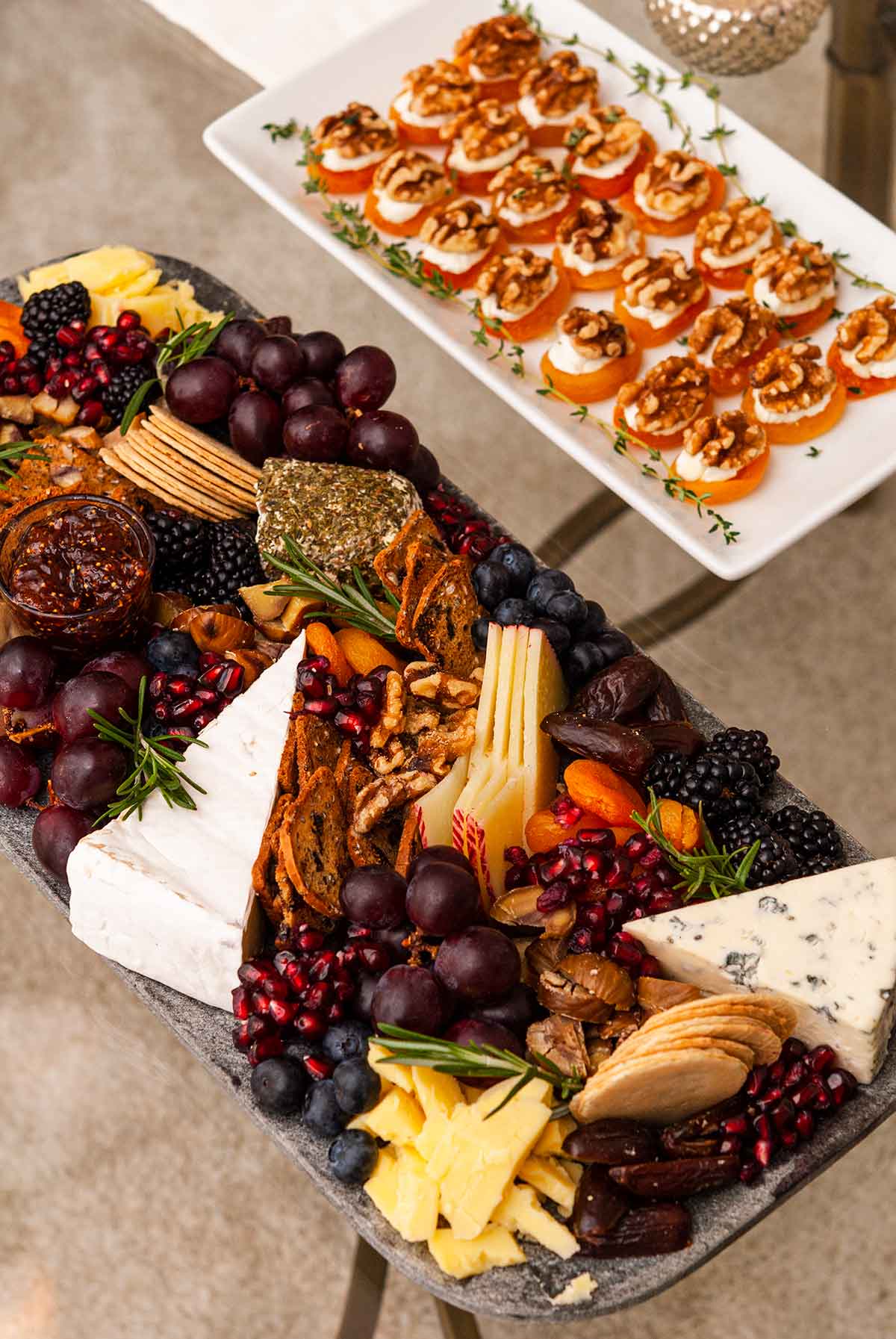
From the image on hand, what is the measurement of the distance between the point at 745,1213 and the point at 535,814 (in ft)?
1.66

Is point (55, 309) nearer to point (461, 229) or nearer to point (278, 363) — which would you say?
point (278, 363)

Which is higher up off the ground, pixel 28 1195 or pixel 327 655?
pixel 327 655

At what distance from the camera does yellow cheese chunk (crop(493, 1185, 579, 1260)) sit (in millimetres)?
1529

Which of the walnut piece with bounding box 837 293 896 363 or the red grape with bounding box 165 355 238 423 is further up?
the walnut piece with bounding box 837 293 896 363

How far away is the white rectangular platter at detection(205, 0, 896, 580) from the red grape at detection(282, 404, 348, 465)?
325mm

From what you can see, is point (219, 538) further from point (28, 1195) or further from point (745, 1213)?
point (745, 1213)

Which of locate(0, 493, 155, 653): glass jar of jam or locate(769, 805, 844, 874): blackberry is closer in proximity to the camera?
locate(769, 805, 844, 874): blackberry

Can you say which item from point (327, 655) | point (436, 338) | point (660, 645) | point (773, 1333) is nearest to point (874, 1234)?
point (773, 1333)

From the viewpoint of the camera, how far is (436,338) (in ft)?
7.97

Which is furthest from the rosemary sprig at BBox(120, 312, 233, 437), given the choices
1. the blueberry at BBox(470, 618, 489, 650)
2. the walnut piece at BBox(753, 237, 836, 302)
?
the walnut piece at BBox(753, 237, 836, 302)

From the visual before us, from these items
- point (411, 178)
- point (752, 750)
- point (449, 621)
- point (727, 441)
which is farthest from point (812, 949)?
point (411, 178)

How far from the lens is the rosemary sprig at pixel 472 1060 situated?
1.55 meters

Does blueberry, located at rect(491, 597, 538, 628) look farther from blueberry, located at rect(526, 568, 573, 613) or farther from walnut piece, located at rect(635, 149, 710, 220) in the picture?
walnut piece, located at rect(635, 149, 710, 220)

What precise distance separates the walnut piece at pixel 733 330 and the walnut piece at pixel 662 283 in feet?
0.17
